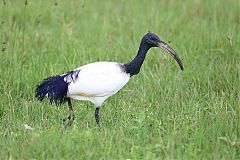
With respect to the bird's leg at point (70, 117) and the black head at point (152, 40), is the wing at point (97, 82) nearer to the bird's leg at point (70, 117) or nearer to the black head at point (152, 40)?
the bird's leg at point (70, 117)

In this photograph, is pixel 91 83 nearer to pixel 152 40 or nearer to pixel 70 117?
pixel 70 117

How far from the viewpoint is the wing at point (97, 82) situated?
6.13 meters

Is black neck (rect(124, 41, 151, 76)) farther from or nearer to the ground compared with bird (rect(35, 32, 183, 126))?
farther from the ground

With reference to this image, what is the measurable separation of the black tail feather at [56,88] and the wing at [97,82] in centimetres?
6

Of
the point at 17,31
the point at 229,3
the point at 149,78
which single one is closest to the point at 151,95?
the point at 149,78

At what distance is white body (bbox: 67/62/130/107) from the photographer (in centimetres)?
613

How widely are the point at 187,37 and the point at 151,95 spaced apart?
219 cm

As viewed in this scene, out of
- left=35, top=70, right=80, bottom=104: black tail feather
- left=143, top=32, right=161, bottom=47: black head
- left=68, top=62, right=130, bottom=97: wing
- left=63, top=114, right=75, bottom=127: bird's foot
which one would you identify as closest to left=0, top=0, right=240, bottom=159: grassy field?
left=63, top=114, right=75, bottom=127: bird's foot

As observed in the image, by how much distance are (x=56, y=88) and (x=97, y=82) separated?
398 mm

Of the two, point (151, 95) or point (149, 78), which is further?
point (149, 78)

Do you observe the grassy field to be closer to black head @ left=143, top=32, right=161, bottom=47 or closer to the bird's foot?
the bird's foot

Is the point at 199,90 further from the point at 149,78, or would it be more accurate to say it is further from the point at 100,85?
the point at 100,85

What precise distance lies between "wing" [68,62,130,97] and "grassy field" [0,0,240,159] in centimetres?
33

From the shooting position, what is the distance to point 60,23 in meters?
9.57
